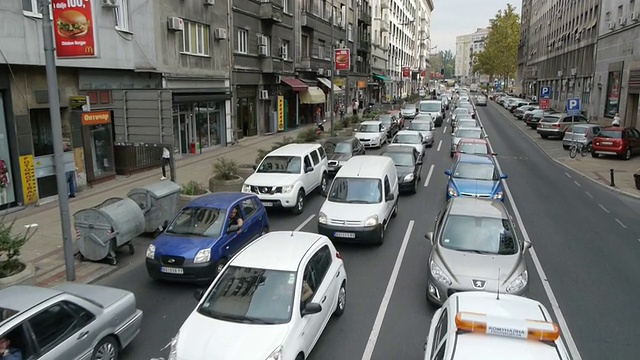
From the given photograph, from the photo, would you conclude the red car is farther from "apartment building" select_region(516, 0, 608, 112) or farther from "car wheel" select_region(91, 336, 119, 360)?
"car wheel" select_region(91, 336, 119, 360)

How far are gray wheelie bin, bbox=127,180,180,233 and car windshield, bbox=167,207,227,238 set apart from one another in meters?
2.03

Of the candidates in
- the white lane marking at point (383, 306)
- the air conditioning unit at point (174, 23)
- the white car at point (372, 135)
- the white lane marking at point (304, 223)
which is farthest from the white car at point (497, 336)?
the white car at point (372, 135)

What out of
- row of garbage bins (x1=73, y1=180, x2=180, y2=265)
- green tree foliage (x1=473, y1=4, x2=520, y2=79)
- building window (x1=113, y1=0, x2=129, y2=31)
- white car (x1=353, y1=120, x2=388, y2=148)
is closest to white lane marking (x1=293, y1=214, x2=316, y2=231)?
row of garbage bins (x1=73, y1=180, x2=180, y2=265)

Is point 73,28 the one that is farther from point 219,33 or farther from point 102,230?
point 219,33

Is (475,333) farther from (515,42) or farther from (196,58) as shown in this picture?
(515,42)

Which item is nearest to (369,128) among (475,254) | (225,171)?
(225,171)

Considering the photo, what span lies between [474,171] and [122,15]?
560 inches

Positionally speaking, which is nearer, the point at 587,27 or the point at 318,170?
the point at 318,170

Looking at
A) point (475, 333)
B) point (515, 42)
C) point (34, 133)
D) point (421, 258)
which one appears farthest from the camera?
point (515, 42)

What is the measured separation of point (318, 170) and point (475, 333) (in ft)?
39.7

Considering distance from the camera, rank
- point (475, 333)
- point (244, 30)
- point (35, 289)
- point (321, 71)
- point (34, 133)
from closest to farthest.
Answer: point (475, 333), point (35, 289), point (34, 133), point (244, 30), point (321, 71)

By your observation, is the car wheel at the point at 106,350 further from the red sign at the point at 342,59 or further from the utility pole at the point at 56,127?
the red sign at the point at 342,59

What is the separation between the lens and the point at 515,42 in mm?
92812

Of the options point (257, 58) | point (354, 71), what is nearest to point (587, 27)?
point (354, 71)
